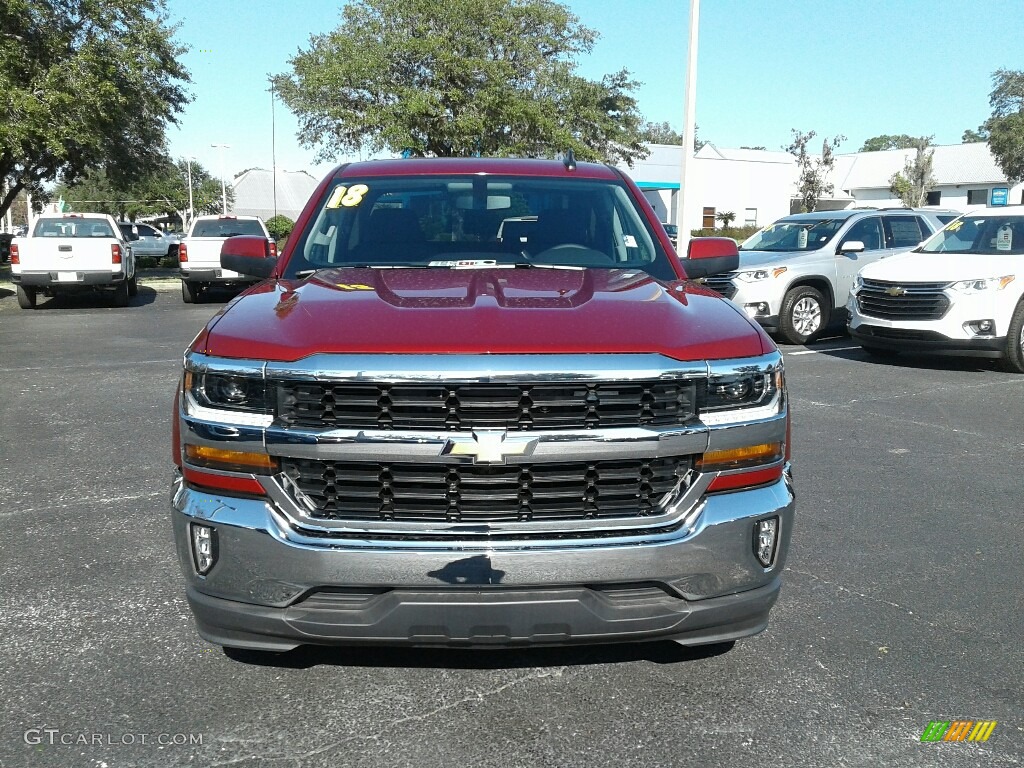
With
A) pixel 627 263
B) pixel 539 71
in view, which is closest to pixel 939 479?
pixel 627 263

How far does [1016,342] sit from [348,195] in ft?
27.4

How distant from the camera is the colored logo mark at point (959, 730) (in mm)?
2934

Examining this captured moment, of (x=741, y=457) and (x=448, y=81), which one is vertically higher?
(x=448, y=81)

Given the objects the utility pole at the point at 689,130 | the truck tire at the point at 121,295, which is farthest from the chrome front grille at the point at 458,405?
the truck tire at the point at 121,295

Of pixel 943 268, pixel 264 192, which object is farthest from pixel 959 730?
pixel 264 192

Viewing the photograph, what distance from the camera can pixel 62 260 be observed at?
17.2 metres

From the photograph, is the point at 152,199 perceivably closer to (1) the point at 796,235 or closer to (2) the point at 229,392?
(1) the point at 796,235

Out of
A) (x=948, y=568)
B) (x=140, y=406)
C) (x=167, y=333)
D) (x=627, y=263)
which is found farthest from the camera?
(x=167, y=333)

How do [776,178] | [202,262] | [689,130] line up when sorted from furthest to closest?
1. [776,178]
2. [202,262]
3. [689,130]

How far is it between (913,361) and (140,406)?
8.44 metres

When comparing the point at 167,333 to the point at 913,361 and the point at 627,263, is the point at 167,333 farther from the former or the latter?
the point at 627,263

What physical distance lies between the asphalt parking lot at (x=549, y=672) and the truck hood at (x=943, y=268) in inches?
202

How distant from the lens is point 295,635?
9.04ft

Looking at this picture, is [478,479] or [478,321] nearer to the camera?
[478,479]
